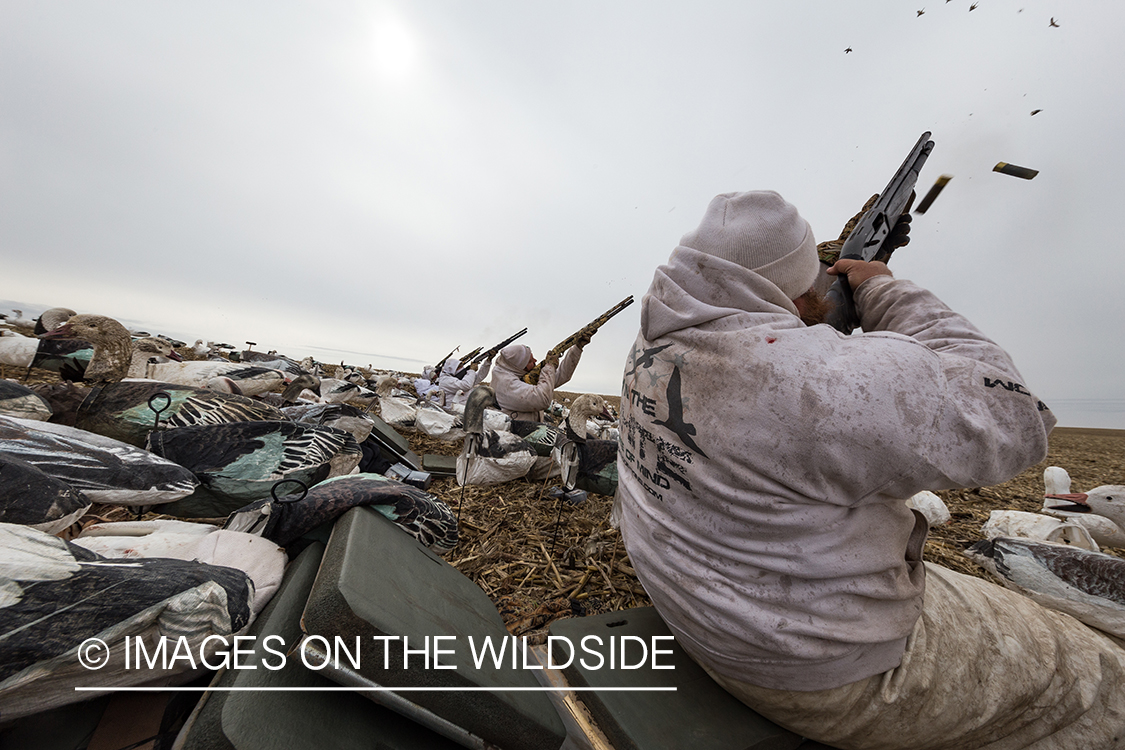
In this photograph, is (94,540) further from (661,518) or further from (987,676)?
(987,676)

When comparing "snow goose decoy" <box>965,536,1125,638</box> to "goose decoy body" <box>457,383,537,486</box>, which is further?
"goose decoy body" <box>457,383,537,486</box>

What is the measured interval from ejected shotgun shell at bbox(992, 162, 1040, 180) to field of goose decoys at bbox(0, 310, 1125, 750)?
2.06 metres

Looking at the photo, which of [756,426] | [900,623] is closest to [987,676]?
[900,623]

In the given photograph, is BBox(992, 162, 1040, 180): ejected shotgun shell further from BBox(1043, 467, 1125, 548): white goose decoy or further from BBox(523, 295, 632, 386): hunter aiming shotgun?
BBox(523, 295, 632, 386): hunter aiming shotgun

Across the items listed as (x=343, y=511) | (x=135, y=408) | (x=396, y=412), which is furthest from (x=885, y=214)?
(x=396, y=412)

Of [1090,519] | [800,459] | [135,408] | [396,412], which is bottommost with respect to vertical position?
[396,412]

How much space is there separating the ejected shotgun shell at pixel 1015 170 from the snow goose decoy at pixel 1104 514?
A: 196 centimetres

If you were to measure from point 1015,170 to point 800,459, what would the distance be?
2.99m

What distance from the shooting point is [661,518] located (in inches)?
56.4

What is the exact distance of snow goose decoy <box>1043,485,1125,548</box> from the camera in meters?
2.51

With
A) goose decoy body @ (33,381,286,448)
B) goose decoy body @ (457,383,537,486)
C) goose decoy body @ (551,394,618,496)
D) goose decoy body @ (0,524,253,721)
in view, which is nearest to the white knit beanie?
goose decoy body @ (0,524,253,721)

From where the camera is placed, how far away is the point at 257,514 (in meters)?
1.69

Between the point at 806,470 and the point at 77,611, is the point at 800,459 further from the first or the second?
the point at 77,611

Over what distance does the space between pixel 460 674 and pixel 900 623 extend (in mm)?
1341
